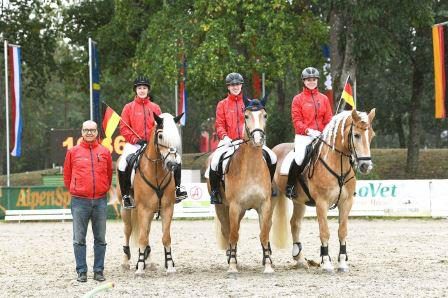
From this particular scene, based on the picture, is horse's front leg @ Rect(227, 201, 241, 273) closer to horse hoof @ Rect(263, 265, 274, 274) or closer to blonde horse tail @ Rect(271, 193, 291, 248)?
horse hoof @ Rect(263, 265, 274, 274)

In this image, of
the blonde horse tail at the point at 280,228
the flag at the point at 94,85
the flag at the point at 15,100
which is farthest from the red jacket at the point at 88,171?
the flag at the point at 94,85

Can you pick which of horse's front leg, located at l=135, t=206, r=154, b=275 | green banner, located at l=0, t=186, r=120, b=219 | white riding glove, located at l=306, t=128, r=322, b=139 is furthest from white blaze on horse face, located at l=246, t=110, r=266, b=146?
green banner, located at l=0, t=186, r=120, b=219

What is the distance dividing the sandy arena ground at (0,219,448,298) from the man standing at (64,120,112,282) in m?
0.47

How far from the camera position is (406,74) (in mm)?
45094

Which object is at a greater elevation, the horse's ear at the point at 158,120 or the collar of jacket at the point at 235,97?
the collar of jacket at the point at 235,97

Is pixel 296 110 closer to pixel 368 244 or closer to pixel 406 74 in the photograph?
pixel 368 244

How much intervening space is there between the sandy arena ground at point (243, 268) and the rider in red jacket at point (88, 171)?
123 centimetres

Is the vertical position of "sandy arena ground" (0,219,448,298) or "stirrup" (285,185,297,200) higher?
"stirrup" (285,185,297,200)

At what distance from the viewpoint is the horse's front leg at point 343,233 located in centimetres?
1200

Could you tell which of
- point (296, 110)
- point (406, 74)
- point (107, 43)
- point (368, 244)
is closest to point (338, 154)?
point (296, 110)

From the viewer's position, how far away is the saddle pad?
42.4 feet

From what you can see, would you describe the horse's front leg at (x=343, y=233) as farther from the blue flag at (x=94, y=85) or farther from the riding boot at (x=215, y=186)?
the blue flag at (x=94, y=85)

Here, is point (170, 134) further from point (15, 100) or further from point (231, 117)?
point (15, 100)

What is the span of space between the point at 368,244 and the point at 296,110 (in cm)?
497
